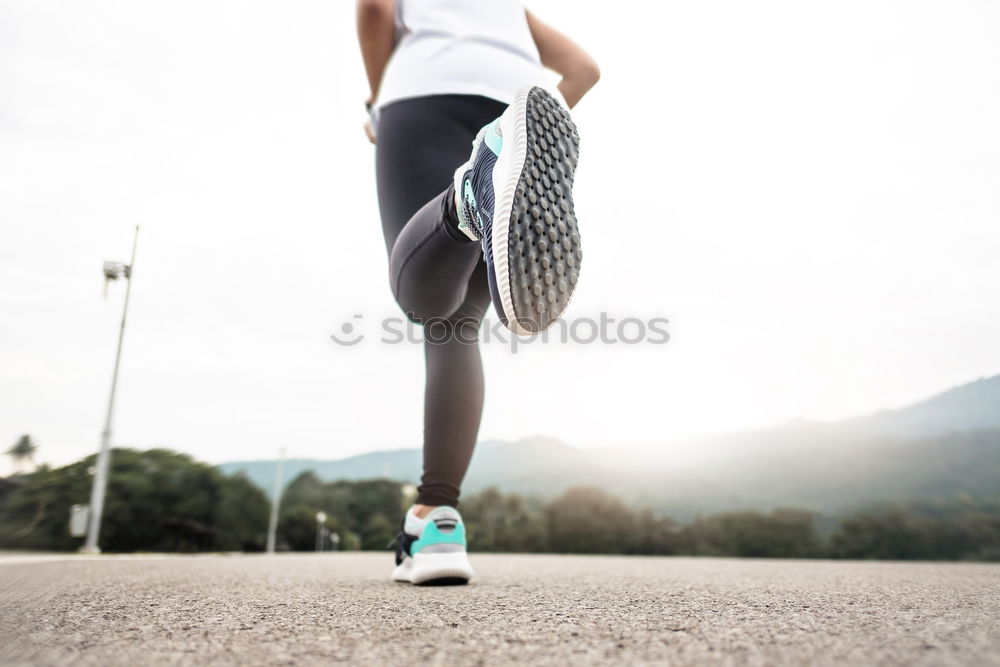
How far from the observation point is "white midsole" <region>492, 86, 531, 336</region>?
110 cm

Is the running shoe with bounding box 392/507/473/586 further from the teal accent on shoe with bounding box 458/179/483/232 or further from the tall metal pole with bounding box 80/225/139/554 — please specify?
the tall metal pole with bounding box 80/225/139/554

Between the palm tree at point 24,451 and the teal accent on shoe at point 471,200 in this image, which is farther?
the palm tree at point 24,451

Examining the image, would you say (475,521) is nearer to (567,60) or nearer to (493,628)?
(567,60)

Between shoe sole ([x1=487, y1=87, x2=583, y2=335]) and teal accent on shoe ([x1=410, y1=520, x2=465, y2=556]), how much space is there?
62 centimetres

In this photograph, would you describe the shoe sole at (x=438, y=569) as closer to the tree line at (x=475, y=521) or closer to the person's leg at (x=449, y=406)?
the person's leg at (x=449, y=406)

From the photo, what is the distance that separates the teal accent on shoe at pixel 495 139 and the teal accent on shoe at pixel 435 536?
0.84m

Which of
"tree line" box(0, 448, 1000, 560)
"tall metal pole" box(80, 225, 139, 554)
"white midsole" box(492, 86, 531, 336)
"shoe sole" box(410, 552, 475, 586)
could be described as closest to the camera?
"white midsole" box(492, 86, 531, 336)

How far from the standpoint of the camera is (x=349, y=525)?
4981 cm

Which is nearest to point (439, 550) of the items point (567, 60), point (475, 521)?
point (567, 60)

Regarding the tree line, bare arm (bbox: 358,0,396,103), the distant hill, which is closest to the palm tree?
the tree line

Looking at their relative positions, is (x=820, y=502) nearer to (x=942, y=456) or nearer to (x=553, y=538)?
(x=942, y=456)

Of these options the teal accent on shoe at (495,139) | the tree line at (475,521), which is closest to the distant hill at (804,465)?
the tree line at (475,521)

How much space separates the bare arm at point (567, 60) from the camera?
2096 mm

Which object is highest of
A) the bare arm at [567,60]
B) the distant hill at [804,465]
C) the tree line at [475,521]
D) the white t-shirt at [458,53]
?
the distant hill at [804,465]
